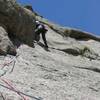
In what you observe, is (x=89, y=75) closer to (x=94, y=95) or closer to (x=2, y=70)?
(x=94, y=95)

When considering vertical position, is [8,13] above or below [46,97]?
above

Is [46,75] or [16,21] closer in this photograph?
[46,75]

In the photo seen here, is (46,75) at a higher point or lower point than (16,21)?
lower

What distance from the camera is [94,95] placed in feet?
45.3

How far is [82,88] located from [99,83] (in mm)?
1650

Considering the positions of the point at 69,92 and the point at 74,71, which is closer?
the point at 69,92

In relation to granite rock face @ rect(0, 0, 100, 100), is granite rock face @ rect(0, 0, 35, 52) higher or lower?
higher

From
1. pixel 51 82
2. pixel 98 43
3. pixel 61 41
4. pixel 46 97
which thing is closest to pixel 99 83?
pixel 51 82

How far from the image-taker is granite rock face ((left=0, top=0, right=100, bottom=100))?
38.3ft

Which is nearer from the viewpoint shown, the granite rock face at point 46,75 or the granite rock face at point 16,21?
the granite rock face at point 46,75

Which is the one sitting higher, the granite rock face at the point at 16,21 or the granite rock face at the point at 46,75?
the granite rock face at the point at 16,21

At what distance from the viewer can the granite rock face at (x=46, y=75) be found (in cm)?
1169

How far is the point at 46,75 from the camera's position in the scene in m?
13.9

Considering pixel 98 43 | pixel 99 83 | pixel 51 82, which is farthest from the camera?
pixel 98 43
